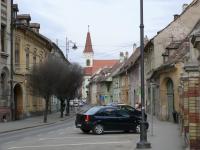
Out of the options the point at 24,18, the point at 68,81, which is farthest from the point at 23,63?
the point at 68,81

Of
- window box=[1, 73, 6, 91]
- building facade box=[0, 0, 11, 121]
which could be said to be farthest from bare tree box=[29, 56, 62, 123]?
window box=[1, 73, 6, 91]

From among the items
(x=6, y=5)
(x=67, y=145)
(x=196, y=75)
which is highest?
(x=6, y=5)

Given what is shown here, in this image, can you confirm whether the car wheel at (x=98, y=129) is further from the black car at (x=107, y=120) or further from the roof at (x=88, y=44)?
the roof at (x=88, y=44)

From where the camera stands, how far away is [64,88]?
56.7 metres

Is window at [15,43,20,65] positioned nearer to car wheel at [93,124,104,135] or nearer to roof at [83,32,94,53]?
car wheel at [93,124,104,135]

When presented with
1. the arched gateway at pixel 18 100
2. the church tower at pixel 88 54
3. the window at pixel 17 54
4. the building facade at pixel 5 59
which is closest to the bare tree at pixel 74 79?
the arched gateway at pixel 18 100

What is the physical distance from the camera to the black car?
28828 mm

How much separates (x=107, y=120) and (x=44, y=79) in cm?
1938

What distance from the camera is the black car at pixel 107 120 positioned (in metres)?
28.8

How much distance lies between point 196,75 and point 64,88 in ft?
136

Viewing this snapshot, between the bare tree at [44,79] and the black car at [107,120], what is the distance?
17.8m

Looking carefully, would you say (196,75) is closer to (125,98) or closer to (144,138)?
(144,138)

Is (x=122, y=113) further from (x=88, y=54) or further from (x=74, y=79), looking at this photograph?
(x=88, y=54)

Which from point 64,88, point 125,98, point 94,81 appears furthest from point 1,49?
point 94,81
